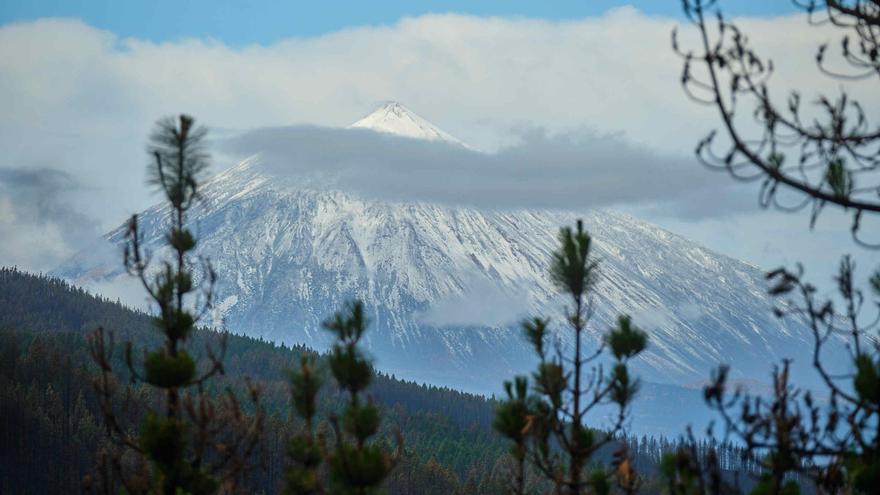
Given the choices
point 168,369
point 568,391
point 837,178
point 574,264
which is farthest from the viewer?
point 574,264

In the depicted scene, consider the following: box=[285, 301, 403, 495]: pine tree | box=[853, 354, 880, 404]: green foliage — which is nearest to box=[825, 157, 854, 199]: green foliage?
box=[853, 354, 880, 404]: green foliage

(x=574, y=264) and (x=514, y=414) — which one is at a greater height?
(x=574, y=264)

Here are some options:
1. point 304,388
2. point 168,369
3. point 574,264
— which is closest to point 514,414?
point 574,264

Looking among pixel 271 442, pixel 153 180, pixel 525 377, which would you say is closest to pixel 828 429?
pixel 525 377

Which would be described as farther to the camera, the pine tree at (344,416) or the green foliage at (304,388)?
the green foliage at (304,388)

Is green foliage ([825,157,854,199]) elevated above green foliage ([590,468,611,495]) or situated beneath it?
elevated above

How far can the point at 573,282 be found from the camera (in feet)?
44.3

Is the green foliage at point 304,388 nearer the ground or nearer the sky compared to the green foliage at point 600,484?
nearer the sky

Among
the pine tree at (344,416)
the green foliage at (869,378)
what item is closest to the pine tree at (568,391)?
the pine tree at (344,416)

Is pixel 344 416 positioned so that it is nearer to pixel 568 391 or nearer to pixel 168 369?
pixel 168 369

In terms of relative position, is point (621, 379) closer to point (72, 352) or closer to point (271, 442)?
point (271, 442)

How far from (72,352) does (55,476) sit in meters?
→ 45.6

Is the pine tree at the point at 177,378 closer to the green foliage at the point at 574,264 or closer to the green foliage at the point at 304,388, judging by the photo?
the green foliage at the point at 304,388

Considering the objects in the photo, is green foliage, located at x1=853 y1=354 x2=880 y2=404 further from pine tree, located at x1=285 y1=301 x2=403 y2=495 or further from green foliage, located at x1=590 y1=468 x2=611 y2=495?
green foliage, located at x1=590 y1=468 x2=611 y2=495
